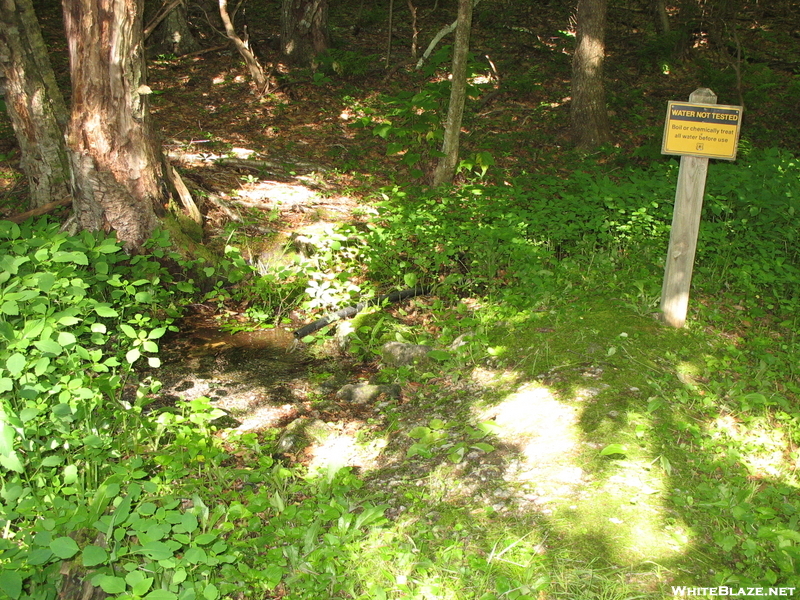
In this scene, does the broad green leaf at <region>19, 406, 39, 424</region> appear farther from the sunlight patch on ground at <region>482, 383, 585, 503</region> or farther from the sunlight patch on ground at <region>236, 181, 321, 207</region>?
the sunlight patch on ground at <region>236, 181, 321, 207</region>

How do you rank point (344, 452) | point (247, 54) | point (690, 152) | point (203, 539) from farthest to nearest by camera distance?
point (247, 54) → point (690, 152) → point (344, 452) → point (203, 539)

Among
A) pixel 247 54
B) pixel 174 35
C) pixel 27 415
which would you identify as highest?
pixel 174 35

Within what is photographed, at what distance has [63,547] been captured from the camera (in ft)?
7.76

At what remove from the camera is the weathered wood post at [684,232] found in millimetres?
4312

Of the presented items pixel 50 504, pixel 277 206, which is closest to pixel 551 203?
pixel 277 206

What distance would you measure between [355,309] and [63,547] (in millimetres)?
3705

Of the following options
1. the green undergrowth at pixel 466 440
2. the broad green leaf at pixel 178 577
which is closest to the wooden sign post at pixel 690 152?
the green undergrowth at pixel 466 440

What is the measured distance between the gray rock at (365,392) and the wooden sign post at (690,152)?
7.35ft

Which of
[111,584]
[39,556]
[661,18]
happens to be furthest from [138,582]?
[661,18]

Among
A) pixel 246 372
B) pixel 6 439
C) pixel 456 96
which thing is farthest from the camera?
pixel 456 96

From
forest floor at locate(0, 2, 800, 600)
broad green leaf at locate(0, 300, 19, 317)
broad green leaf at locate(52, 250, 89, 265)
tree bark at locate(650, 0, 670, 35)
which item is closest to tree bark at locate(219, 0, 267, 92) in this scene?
forest floor at locate(0, 2, 800, 600)

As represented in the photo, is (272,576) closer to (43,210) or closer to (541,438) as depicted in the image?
(541,438)

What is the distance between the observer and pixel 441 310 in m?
5.59

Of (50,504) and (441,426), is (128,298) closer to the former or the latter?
(50,504)
